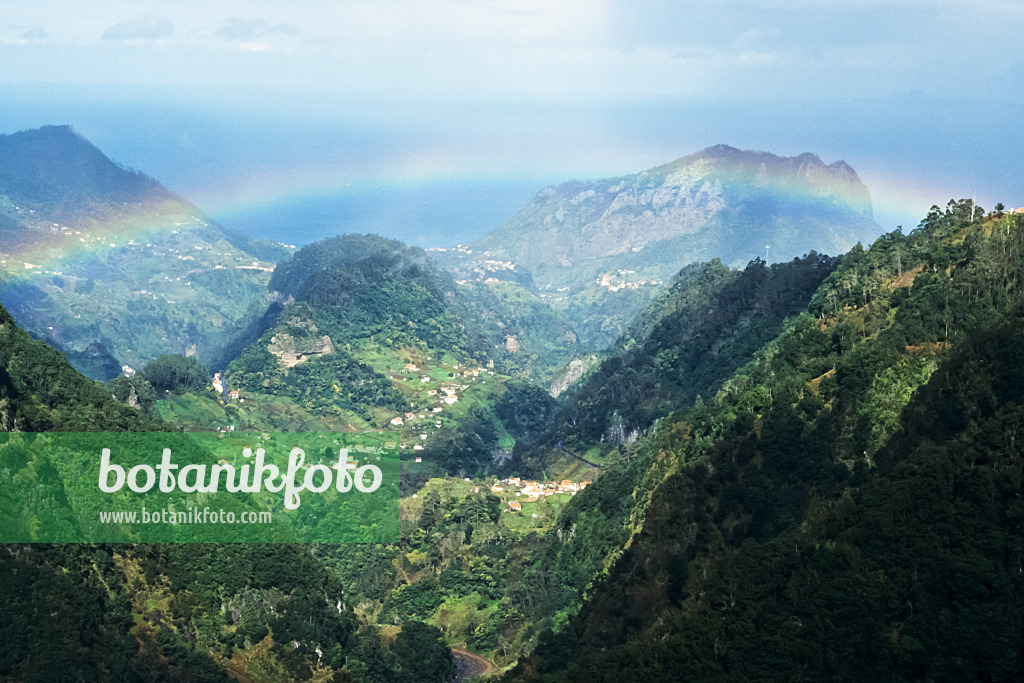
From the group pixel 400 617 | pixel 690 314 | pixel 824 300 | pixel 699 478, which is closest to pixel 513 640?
pixel 400 617

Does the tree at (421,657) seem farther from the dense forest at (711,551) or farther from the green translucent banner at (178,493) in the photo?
the green translucent banner at (178,493)

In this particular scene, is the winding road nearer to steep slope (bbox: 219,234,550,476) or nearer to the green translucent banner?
the green translucent banner

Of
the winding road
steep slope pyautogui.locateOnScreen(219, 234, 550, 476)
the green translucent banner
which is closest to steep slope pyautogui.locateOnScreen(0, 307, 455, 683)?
the green translucent banner

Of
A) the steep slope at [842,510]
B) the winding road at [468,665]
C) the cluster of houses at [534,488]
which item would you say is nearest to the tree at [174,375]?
the cluster of houses at [534,488]

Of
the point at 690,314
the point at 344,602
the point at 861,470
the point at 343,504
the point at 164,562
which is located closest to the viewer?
the point at 861,470

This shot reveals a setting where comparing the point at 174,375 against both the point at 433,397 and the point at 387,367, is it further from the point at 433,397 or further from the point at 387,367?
the point at 387,367

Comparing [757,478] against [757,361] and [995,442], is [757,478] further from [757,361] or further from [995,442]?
[757,361]

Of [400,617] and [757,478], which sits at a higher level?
[757,478]
